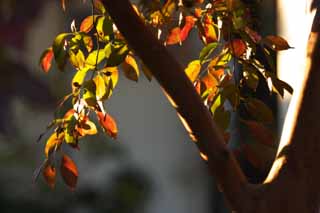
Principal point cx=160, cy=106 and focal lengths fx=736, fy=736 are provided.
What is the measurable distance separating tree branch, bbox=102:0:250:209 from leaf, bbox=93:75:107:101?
284mm

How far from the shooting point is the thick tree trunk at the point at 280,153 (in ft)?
5.04

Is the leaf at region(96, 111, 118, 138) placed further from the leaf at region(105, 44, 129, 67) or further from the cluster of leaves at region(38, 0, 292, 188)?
the leaf at region(105, 44, 129, 67)

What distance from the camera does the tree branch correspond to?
1.50 metres

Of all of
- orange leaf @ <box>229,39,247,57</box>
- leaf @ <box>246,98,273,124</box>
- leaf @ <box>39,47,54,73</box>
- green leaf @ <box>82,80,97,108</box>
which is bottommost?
leaf @ <box>246,98,273,124</box>

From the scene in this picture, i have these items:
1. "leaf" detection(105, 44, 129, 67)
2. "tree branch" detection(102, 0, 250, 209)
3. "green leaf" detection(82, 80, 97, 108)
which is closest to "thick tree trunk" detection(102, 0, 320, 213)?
"tree branch" detection(102, 0, 250, 209)

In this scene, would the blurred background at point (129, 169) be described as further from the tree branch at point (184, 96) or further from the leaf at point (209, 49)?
the tree branch at point (184, 96)

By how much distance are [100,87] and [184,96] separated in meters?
0.34

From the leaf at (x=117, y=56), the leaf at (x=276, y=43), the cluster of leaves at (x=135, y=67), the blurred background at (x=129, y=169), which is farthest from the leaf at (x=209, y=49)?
the blurred background at (x=129, y=169)

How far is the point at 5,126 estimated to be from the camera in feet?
5.56

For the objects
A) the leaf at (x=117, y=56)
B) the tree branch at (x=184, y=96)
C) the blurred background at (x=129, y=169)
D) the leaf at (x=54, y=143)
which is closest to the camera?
the tree branch at (x=184, y=96)

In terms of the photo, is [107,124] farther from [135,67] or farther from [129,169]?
[129,169]

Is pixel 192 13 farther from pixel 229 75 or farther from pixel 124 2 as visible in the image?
pixel 124 2

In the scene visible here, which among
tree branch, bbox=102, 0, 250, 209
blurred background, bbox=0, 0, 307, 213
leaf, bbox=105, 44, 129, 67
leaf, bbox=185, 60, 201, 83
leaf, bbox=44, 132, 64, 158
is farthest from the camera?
blurred background, bbox=0, 0, 307, 213

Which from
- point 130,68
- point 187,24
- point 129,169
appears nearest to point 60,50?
point 130,68
